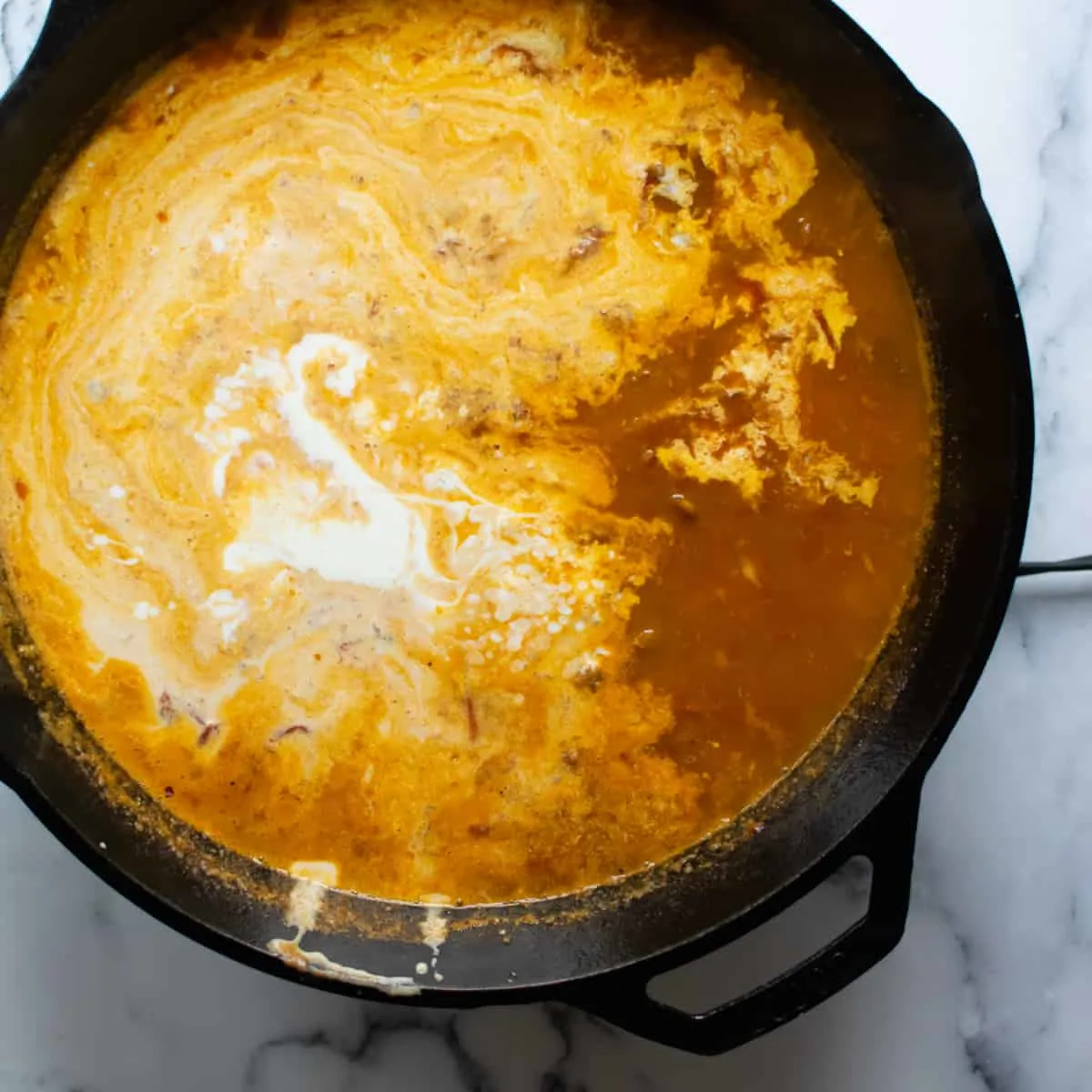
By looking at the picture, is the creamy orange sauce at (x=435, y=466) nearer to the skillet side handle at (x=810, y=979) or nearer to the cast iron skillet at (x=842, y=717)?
the cast iron skillet at (x=842, y=717)

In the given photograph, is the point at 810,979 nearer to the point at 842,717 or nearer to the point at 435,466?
the point at 842,717

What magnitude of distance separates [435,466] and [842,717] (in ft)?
2.15

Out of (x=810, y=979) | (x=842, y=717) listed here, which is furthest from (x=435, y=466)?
(x=810, y=979)

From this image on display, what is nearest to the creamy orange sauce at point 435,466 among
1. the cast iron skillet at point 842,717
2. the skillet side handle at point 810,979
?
the cast iron skillet at point 842,717

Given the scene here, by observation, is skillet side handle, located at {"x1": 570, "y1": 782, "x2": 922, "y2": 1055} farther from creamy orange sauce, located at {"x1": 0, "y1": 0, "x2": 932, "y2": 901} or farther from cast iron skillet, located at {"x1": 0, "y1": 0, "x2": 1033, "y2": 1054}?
creamy orange sauce, located at {"x1": 0, "y1": 0, "x2": 932, "y2": 901}

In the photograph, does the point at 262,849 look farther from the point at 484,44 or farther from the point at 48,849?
the point at 484,44

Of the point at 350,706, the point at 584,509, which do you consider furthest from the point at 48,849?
the point at 584,509

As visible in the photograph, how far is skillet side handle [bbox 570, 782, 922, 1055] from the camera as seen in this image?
1351mm

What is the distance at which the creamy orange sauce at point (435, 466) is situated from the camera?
1531mm

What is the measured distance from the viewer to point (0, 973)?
5.38 ft

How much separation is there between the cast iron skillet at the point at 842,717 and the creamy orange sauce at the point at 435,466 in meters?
0.06

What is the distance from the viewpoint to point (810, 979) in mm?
1376

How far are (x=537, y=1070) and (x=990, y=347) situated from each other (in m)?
1.16

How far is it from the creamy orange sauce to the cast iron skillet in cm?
6
